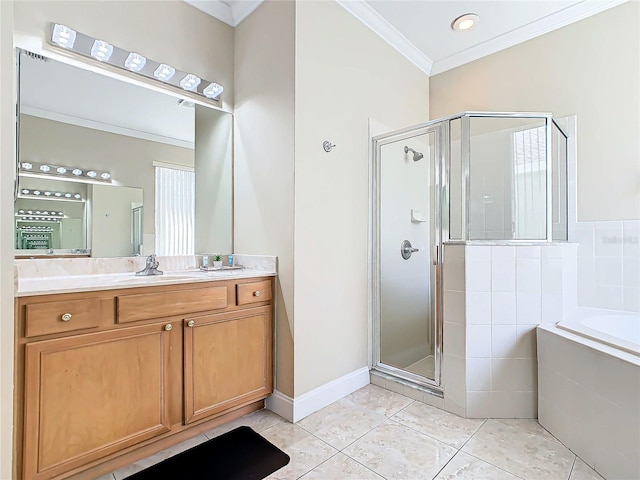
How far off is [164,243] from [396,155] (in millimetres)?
1777

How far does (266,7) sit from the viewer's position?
7.11 feet

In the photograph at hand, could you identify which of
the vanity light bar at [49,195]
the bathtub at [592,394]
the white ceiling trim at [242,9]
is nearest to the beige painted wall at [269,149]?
the white ceiling trim at [242,9]

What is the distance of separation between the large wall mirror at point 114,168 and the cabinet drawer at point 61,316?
601 millimetres

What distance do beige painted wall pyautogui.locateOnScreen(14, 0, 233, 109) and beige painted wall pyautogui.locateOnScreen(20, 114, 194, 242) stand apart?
0.42 metres

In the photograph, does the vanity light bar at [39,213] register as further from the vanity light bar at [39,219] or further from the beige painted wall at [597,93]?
the beige painted wall at [597,93]

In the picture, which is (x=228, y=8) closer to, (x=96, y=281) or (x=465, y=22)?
(x=465, y=22)

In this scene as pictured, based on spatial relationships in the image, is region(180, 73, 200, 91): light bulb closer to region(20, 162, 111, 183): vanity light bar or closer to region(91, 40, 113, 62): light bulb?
region(91, 40, 113, 62): light bulb

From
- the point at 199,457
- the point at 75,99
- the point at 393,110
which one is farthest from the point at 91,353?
the point at 393,110

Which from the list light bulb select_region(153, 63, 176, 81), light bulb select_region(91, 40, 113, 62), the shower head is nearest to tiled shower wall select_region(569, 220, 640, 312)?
the shower head

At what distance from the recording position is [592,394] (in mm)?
1549

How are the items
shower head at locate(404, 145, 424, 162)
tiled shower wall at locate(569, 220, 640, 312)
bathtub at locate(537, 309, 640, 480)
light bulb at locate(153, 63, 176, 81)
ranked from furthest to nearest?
shower head at locate(404, 145, 424, 162), tiled shower wall at locate(569, 220, 640, 312), light bulb at locate(153, 63, 176, 81), bathtub at locate(537, 309, 640, 480)

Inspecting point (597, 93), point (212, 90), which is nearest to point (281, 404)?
point (212, 90)

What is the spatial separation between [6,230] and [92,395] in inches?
36.9

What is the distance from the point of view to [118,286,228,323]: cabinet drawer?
151 centimetres
